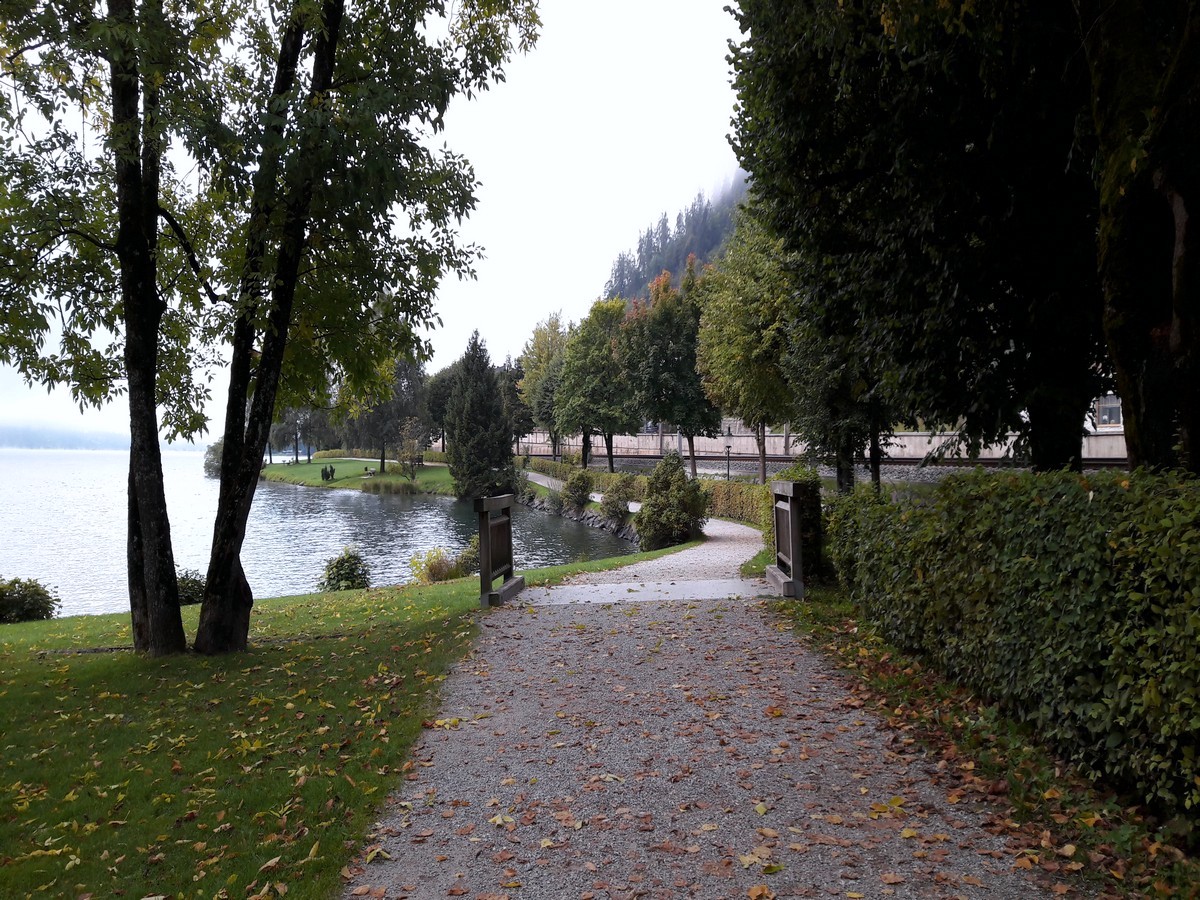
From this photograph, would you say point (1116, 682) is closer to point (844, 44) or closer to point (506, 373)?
point (844, 44)

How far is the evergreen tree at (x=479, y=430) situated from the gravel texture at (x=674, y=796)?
145 ft

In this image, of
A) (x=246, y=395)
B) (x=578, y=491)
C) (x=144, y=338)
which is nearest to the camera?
(x=144, y=338)

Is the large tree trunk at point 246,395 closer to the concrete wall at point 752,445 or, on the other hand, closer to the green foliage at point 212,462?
the concrete wall at point 752,445

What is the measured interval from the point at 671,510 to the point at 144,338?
1631 cm

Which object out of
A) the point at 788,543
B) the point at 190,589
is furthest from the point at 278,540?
the point at 788,543

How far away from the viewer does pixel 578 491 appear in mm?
42594

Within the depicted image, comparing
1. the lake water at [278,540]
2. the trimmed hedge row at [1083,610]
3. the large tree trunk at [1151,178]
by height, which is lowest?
the lake water at [278,540]

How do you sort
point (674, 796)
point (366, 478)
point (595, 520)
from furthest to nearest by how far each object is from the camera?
point (366, 478) → point (595, 520) → point (674, 796)

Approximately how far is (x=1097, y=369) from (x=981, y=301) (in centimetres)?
203

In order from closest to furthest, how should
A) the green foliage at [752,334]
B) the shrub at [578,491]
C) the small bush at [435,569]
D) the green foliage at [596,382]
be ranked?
the small bush at [435,569], the green foliage at [752,334], the shrub at [578,491], the green foliage at [596,382]

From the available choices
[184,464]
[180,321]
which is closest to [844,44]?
[180,321]

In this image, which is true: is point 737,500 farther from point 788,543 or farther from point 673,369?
point 788,543

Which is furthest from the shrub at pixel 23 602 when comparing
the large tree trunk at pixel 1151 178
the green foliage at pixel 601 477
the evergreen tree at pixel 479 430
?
the evergreen tree at pixel 479 430

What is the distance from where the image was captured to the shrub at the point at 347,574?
19.0 m
